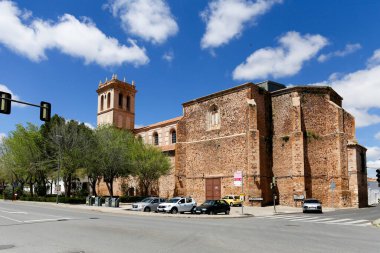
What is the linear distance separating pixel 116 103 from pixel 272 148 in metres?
32.2

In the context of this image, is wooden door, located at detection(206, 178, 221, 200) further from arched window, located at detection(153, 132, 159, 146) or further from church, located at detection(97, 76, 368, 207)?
arched window, located at detection(153, 132, 159, 146)

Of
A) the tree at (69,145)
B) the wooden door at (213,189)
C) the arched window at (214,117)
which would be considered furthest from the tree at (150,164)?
the arched window at (214,117)

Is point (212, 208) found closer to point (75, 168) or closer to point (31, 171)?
point (75, 168)

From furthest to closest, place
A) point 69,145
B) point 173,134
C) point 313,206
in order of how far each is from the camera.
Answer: point 173,134, point 69,145, point 313,206

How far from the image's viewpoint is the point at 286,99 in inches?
1550

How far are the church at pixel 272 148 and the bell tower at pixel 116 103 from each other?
67.6ft

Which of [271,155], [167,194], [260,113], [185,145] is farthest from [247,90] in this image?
[167,194]

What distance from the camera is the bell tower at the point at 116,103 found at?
202 feet

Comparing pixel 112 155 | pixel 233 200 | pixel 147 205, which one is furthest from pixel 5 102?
pixel 233 200

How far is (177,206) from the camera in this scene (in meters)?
27.5

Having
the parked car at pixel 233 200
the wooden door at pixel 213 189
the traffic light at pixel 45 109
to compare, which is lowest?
the parked car at pixel 233 200

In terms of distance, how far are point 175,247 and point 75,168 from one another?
32.9m

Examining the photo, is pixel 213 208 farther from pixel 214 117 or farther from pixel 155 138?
pixel 155 138

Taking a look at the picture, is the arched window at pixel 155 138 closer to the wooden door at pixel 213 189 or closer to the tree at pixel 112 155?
the tree at pixel 112 155
